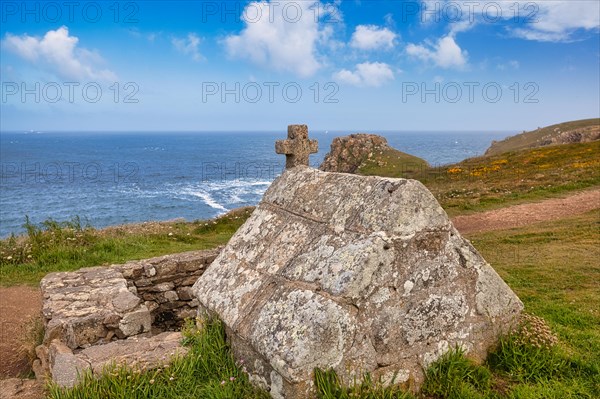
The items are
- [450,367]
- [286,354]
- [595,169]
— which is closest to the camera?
[286,354]

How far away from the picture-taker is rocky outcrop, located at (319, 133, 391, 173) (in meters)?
55.9

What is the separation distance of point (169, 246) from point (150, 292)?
6.33 m

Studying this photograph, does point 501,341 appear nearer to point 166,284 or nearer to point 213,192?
point 166,284

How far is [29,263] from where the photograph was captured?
1216 cm

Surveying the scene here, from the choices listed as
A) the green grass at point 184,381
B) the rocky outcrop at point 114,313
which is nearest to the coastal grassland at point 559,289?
the green grass at point 184,381

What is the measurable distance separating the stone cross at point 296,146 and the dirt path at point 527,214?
1062 cm

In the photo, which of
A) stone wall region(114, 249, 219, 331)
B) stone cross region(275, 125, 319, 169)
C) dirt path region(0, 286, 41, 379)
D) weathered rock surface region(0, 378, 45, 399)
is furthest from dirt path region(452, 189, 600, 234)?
weathered rock surface region(0, 378, 45, 399)

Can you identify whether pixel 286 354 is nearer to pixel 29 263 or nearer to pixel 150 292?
pixel 150 292

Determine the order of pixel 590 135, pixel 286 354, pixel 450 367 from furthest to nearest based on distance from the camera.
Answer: pixel 590 135, pixel 450 367, pixel 286 354

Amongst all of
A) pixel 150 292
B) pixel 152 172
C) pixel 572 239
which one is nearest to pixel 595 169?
pixel 572 239

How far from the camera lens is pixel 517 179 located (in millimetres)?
28531

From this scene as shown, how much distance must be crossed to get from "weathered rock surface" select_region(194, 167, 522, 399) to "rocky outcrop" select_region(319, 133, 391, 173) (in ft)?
164

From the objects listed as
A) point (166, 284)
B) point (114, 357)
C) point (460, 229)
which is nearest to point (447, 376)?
point (114, 357)

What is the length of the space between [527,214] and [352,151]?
130 ft
